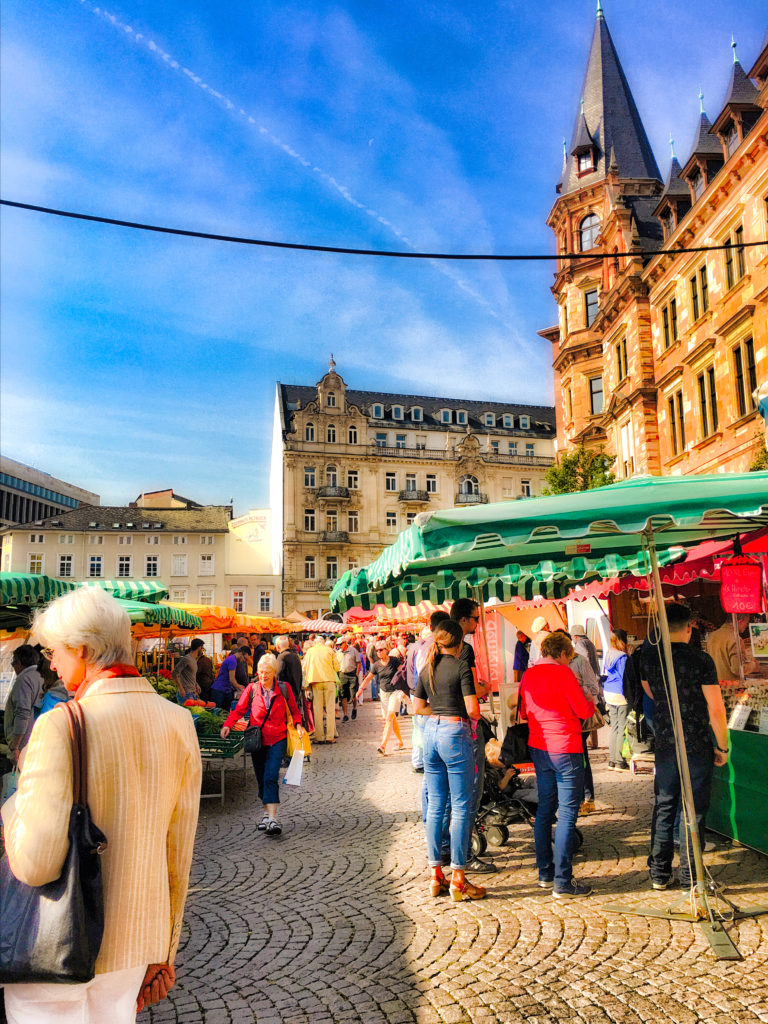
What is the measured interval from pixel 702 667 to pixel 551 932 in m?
2.00

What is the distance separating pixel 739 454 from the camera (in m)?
20.4

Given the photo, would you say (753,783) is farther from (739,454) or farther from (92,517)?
(92,517)

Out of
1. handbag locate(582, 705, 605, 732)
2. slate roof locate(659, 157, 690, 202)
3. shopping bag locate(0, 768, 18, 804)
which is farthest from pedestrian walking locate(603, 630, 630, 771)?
slate roof locate(659, 157, 690, 202)

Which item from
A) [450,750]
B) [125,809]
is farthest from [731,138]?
[125,809]

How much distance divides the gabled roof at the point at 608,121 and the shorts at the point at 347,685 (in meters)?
26.5

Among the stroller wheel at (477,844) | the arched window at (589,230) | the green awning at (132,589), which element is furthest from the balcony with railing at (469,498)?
the stroller wheel at (477,844)

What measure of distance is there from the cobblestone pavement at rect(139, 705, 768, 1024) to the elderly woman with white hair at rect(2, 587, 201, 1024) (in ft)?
6.69

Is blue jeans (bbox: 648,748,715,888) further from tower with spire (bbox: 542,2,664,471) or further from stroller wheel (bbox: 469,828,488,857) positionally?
tower with spire (bbox: 542,2,664,471)

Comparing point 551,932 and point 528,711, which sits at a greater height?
point 528,711

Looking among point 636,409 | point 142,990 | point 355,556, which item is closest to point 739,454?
point 636,409

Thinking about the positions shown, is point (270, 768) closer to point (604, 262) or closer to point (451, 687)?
point (451, 687)

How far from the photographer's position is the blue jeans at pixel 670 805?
5.33m

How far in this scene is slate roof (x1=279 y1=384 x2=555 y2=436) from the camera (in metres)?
66.5

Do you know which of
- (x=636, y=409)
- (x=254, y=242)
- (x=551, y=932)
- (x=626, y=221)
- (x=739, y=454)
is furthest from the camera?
A: (x=626, y=221)
